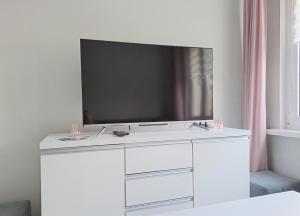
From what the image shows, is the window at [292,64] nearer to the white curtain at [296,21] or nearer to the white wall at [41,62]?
the white curtain at [296,21]

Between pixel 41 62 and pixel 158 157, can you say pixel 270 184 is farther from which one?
pixel 41 62

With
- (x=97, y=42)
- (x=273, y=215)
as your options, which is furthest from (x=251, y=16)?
(x=273, y=215)

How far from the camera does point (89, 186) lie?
1586mm

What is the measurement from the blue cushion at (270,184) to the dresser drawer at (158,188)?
71 centimetres

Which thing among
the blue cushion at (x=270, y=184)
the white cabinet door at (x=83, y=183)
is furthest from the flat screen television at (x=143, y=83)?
the blue cushion at (x=270, y=184)

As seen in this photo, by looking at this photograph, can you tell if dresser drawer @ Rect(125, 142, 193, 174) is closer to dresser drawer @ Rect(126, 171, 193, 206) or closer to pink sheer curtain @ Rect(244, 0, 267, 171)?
dresser drawer @ Rect(126, 171, 193, 206)

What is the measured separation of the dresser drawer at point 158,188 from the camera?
1.67 m

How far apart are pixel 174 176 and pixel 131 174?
12.9 inches

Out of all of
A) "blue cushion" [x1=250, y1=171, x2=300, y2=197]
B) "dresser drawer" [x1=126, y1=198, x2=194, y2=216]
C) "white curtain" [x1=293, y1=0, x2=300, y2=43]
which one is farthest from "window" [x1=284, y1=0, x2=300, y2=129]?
"dresser drawer" [x1=126, y1=198, x2=194, y2=216]

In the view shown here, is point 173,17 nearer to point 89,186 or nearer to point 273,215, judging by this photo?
point 89,186

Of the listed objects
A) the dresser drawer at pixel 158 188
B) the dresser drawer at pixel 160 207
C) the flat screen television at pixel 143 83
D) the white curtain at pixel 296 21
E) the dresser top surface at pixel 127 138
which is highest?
the white curtain at pixel 296 21

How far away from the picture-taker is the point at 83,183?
5.17 ft

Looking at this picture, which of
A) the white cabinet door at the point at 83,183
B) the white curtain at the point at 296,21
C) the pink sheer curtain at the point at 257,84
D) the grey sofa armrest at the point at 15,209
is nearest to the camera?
the white cabinet door at the point at 83,183

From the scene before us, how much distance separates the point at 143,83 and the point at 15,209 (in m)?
1.30
